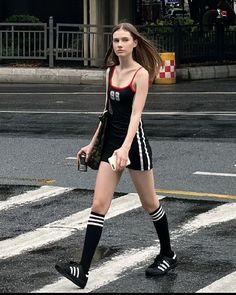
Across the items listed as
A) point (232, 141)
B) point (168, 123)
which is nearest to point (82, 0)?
point (168, 123)

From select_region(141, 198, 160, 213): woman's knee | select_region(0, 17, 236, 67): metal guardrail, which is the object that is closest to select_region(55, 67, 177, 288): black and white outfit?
select_region(141, 198, 160, 213): woman's knee

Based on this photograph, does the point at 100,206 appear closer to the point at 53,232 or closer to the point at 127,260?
the point at 127,260

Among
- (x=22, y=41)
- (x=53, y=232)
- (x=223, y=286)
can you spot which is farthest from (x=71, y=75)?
(x=223, y=286)

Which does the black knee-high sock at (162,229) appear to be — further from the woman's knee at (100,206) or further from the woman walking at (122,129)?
the woman's knee at (100,206)

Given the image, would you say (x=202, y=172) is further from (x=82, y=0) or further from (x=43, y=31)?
(x=82, y=0)

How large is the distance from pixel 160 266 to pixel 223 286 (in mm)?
635

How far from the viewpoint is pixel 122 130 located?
7.32 metres

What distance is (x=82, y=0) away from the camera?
30141mm

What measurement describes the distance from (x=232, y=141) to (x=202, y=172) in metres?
2.37

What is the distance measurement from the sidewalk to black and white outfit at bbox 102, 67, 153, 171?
1773 centimetres

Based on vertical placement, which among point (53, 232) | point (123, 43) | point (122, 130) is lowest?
point (53, 232)

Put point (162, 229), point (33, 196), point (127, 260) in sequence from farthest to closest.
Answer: point (33, 196) < point (127, 260) < point (162, 229)

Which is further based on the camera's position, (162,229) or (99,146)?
(162,229)

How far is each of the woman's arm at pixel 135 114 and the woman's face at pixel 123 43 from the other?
0.19 meters
